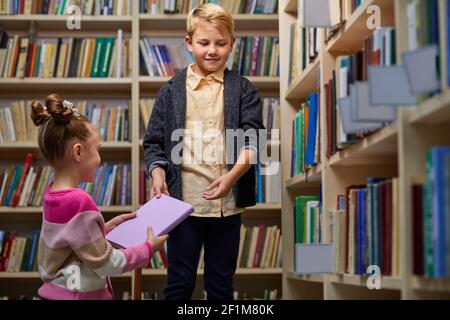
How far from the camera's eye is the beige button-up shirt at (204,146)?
224 centimetres

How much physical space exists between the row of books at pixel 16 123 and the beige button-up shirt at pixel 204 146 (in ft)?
4.75

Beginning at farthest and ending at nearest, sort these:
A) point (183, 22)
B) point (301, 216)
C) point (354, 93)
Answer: point (183, 22) < point (301, 216) < point (354, 93)

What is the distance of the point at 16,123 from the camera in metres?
3.47

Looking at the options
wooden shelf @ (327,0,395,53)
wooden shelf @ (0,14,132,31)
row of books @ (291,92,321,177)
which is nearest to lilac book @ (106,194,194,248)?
row of books @ (291,92,321,177)

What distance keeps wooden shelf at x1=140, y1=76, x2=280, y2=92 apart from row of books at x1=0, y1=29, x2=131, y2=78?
0.40ft

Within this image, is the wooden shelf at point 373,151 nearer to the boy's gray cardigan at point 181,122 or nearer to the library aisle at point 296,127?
the library aisle at point 296,127

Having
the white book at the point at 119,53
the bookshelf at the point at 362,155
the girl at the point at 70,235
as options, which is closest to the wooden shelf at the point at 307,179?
the bookshelf at the point at 362,155

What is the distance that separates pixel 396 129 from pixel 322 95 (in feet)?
2.56

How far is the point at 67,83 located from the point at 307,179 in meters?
1.54

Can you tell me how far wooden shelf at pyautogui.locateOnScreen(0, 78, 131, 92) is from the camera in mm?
3451

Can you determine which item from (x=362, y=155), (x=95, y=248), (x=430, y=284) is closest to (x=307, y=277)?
(x=362, y=155)

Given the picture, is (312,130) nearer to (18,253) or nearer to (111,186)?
(111,186)

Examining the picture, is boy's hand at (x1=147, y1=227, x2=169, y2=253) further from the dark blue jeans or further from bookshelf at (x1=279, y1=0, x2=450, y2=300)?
bookshelf at (x1=279, y1=0, x2=450, y2=300)
